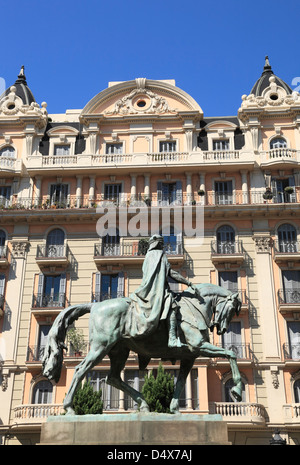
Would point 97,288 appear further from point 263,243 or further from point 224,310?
point 224,310

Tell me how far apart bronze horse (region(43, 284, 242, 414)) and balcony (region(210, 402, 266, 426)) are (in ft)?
58.7

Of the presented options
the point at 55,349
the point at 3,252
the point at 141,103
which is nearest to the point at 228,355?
the point at 55,349

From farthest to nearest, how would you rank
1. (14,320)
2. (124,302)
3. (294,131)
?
(294,131) < (14,320) < (124,302)

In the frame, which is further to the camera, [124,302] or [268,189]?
[268,189]

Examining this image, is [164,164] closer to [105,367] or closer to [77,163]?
[77,163]

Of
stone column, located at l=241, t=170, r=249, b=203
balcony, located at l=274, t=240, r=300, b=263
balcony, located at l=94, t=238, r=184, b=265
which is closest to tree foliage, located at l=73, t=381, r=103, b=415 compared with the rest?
balcony, located at l=94, t=238, r=184, b=265

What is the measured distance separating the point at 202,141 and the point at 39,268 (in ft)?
45.6

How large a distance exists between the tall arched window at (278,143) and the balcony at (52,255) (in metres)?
15.3

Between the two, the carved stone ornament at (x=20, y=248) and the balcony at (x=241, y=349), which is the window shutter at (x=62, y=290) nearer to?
the carved stone ornament at (x=20, y=248)

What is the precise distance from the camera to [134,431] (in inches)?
400

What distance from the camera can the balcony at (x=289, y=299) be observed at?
103 ft

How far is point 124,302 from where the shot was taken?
38.7 feet

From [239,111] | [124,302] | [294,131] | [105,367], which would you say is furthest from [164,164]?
[124,302]
